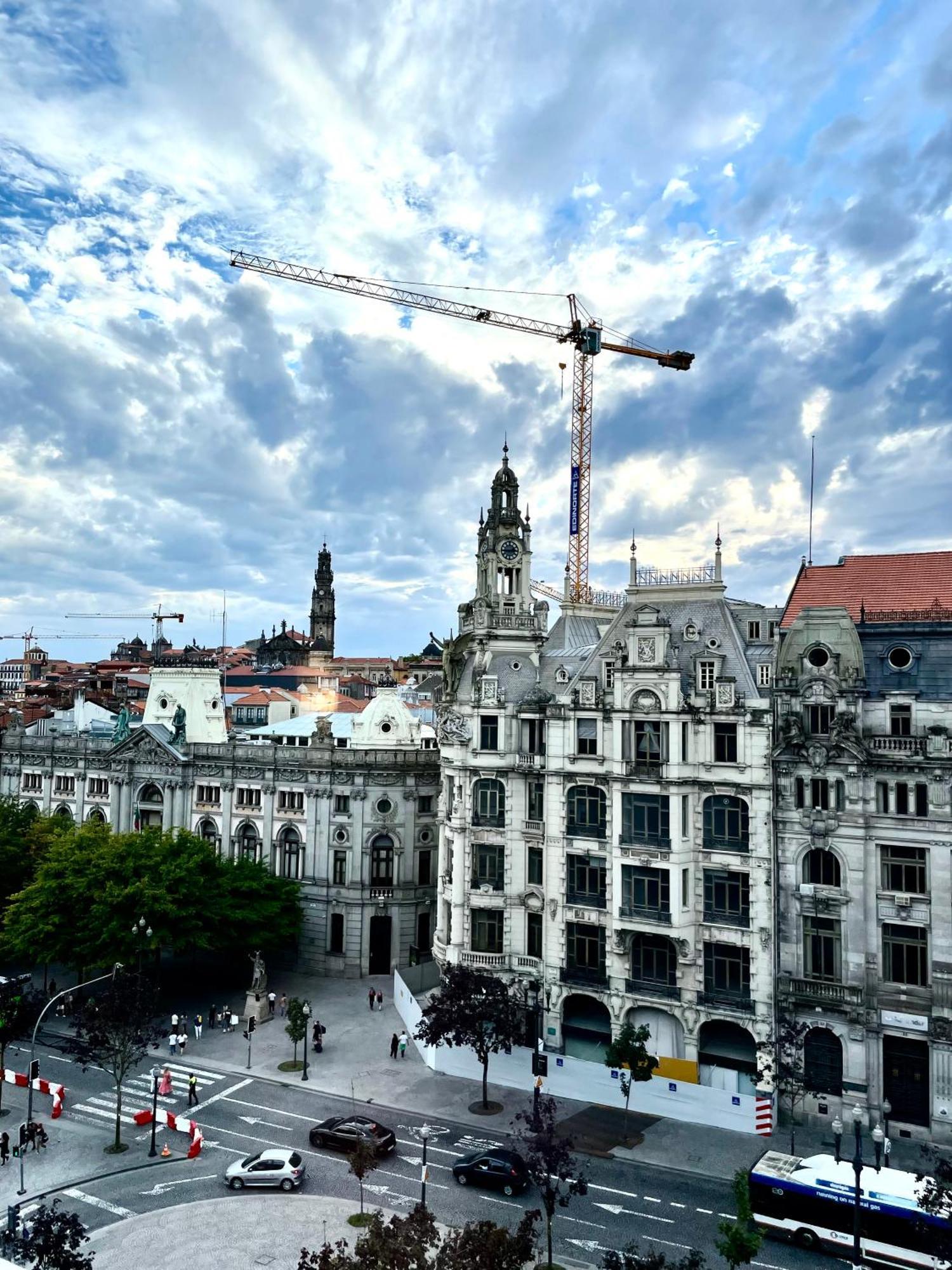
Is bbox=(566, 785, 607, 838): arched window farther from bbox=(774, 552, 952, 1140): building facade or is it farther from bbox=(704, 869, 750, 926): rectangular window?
bbox=(774, 552, 952, 1140): building facade

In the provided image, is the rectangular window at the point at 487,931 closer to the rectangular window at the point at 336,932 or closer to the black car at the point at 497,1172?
the black car at the point at 497,1172

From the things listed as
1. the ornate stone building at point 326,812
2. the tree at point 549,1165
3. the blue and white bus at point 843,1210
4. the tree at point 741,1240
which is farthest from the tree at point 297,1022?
the tree at point 741,1240

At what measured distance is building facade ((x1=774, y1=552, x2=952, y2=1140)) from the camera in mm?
48969

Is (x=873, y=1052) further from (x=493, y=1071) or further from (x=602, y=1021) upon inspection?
(x=493, y=1071)

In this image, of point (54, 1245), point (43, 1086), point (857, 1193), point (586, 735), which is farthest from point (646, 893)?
point (43, 1086)

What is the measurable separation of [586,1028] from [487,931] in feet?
26.1

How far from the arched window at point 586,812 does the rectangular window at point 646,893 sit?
300 cm

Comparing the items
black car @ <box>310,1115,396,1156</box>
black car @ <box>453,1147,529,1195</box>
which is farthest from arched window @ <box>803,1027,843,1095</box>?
black car @ <box>310,1115,396,1156</box>

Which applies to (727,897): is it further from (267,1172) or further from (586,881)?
(267,1172)

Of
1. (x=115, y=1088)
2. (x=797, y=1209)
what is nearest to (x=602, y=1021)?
(x=797, y=1209)

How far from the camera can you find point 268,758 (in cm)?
8081

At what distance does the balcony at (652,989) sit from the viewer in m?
54.2

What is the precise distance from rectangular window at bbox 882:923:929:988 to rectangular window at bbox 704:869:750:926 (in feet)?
22.5

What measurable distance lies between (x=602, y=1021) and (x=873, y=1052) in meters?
14.8
